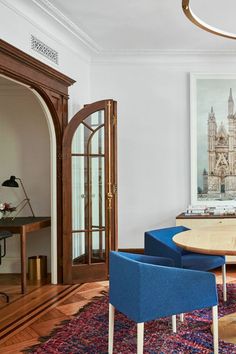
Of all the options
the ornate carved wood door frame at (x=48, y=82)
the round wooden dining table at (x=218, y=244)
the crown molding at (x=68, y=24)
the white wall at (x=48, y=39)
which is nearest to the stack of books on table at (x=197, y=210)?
the round wooden dining table at (x=218, y=244)

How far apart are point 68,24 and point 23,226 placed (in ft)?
7.71

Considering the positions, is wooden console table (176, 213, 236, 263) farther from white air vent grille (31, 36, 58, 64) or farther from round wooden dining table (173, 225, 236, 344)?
white air vent grille (31, 36, 58, 64)

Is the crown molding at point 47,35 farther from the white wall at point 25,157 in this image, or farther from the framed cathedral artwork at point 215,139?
the framed cathedral artwork at point 215,139

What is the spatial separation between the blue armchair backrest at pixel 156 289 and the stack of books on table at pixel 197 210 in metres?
2.90

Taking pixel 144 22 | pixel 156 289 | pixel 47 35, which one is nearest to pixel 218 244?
pixel 156 289

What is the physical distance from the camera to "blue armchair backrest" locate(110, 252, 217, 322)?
253 centimetres

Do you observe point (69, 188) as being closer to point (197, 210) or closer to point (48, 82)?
point (48, 82)

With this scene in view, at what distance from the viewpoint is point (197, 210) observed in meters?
5.68

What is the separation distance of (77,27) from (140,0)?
40.7 inches

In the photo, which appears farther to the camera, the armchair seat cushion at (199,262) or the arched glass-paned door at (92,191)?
the arched glass-paned door at (92,191)

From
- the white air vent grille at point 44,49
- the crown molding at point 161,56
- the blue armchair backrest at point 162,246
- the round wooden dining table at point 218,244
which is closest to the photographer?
the round wooden dining table at point 218,244

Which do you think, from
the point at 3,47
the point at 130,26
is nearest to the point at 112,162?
the point at 130,26

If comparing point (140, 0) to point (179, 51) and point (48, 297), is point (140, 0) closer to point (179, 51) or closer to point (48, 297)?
point (179, 51)

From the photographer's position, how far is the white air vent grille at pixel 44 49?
432cm
